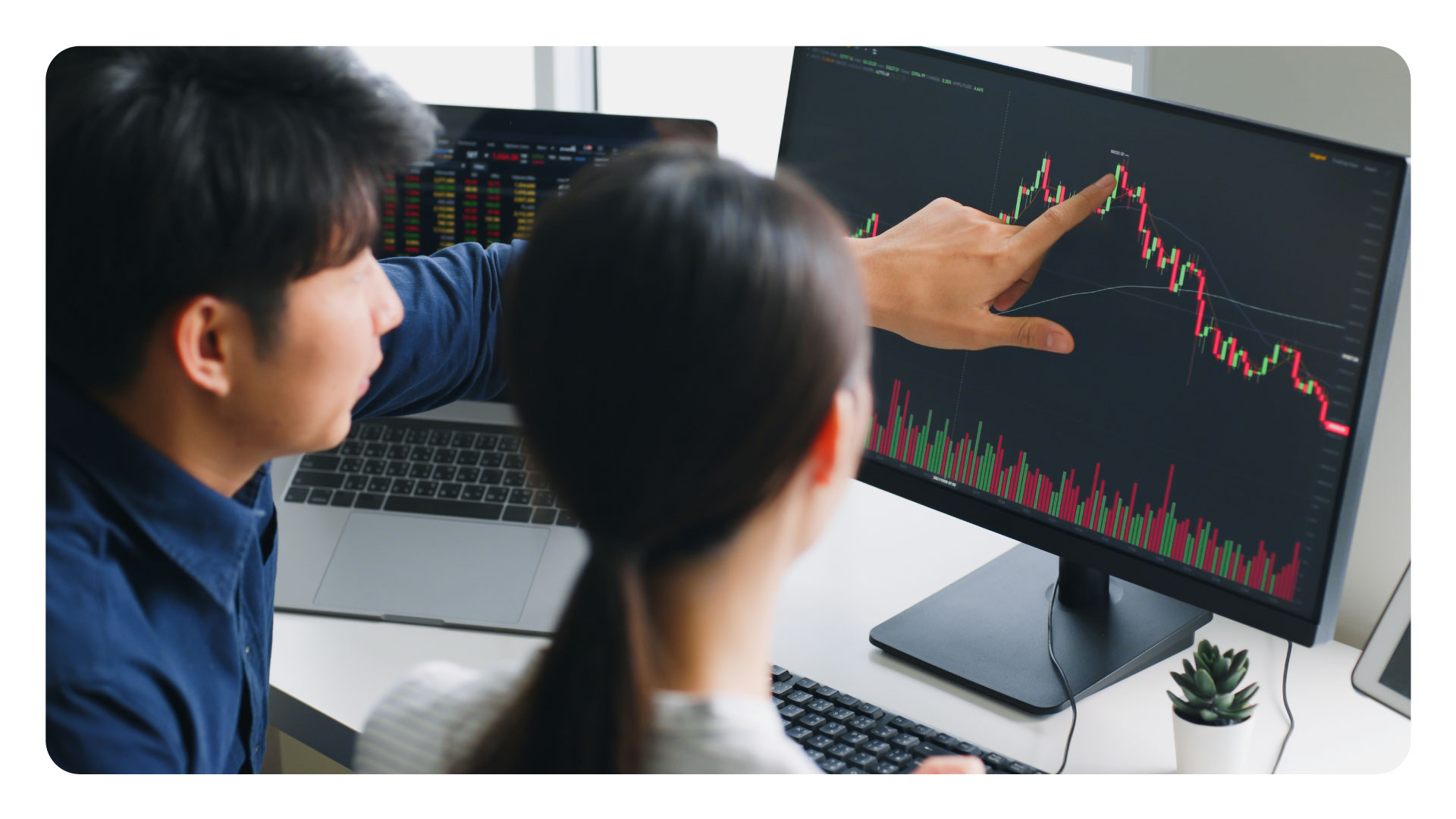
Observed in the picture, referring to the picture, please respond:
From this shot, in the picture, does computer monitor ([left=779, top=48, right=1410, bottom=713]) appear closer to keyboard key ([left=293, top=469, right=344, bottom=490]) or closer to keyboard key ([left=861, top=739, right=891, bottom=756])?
keyboard key ([left=861, top=739, right=891, bottom=756])

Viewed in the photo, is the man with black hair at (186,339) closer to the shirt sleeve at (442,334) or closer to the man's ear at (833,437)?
the shirt sleeve at (442,334)

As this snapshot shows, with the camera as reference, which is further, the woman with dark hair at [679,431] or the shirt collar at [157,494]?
the shirt collar at [157,494]

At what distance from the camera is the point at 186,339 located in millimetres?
752

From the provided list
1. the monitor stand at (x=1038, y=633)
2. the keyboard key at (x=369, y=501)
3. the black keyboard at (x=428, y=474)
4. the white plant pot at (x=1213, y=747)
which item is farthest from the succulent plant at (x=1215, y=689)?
the keyboard key at (x=369, y=501)

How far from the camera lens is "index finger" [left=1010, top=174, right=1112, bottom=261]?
3.06 ft

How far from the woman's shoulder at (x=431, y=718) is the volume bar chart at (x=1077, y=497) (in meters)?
0.48

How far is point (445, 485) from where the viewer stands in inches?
50.7

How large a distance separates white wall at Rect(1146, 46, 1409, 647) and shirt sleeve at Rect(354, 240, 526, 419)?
0.56 m

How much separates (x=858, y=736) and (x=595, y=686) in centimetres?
38

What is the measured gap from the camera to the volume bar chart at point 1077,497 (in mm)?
924

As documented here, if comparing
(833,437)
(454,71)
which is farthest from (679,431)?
(454,71)

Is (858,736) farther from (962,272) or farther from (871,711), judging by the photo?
(962,272)

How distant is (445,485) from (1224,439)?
737 millimetres
